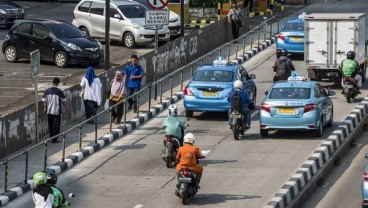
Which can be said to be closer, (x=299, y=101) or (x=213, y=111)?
(x=299, y=101)

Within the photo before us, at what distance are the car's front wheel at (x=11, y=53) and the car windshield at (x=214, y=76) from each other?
1160cm

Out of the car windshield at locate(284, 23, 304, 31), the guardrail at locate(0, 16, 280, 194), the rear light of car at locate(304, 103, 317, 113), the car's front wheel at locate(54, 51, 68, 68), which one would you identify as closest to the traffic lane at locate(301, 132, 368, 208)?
the rear light of car at locate(304, 103, 317, 113)

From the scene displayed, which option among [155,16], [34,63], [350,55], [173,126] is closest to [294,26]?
[350,55]

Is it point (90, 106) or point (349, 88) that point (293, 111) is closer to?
point (90, 106)

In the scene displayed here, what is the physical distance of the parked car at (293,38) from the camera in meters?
46.3

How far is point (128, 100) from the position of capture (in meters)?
35.3

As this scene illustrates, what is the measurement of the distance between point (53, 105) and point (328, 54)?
12.9 metres

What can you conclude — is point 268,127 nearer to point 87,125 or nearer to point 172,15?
point 87,125

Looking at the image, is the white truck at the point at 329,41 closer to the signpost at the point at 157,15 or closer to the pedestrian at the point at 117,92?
the signpost at the point at 157,15

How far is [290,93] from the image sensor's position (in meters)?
32.2

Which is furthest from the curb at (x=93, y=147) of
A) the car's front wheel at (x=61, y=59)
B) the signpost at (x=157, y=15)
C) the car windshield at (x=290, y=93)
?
the car's front wheel at (x=61, y=59)

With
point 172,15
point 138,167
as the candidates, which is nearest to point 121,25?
point 172,15

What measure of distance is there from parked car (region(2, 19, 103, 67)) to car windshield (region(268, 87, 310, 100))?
1231 cm

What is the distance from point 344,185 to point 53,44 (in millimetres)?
18574
